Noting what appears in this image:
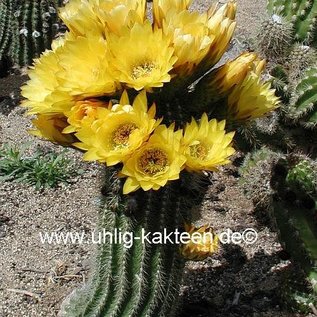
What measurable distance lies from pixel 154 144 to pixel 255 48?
2026 mm

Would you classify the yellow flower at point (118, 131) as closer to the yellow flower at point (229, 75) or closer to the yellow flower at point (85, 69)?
the yellow flower at point (85, 69)

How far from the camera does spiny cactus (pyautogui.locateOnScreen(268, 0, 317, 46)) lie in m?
4.00

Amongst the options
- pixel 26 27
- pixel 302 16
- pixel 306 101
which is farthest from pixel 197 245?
pixel 26 27

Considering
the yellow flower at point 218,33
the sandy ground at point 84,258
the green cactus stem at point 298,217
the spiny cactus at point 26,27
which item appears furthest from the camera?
the spiny cactus at point 26,27

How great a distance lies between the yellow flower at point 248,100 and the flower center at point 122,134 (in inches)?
13.0

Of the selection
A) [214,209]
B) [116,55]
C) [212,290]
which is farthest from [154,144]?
[214,209]

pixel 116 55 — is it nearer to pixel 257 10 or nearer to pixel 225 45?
pixel 225 45

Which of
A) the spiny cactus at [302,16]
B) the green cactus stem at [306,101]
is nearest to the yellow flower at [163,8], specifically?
the green cactus stem at [306,101]

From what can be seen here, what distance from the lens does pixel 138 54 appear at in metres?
2.18

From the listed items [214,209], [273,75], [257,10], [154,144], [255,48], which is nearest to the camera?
[154,144]

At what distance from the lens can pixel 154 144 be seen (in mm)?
2131

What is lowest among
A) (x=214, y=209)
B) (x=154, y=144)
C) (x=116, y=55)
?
(x=214, y=209)

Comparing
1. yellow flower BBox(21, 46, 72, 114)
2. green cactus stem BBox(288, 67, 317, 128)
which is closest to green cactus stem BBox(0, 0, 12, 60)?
green cactus stem BBox(288, 67, 317, 128)

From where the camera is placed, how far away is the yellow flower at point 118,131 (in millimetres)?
2096
